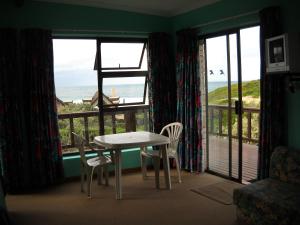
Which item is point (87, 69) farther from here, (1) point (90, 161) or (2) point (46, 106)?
(1) point (90, 161)

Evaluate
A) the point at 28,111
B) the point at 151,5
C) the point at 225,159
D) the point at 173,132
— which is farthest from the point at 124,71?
the point at 225,159

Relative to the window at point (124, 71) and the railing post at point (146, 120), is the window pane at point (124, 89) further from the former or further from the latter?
the railing post at point (146, 120)

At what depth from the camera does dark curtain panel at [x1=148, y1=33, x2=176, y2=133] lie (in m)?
5.01

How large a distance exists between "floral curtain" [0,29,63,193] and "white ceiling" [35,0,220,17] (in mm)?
804

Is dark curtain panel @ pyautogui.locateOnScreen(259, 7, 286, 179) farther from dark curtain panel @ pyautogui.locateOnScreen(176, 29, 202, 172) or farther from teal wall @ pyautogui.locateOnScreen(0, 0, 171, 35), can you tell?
teal wall @ pyautogui.locateOnScreen(0, 0, 171, 35)

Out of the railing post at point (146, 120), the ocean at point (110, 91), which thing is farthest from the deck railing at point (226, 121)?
the railing post at point (146, 120)

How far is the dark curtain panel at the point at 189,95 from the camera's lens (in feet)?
15.4

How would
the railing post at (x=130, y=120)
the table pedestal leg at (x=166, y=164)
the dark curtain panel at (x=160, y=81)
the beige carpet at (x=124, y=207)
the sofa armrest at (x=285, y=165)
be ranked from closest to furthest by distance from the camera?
the sofa armrest at (x=285, y=165), the beige carpet at (x=124, y=207), the table pedestal leg at (x=166, y=164), the dark curtain panel at (x=160, y=81), the railing post at (x=130, y=120)

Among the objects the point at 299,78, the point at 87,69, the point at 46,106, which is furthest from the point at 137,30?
the point at 299,78

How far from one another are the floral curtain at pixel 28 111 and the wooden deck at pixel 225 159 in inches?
93.6

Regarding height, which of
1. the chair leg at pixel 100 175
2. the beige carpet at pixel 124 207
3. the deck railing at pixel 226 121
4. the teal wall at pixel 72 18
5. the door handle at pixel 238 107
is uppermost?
the teal wall at pixel 72 18

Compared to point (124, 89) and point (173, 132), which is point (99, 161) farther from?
point (124, 89)

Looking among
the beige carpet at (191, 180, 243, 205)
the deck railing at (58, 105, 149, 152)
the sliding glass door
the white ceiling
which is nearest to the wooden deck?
the sliding glass door

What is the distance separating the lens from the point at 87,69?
16.0ft
